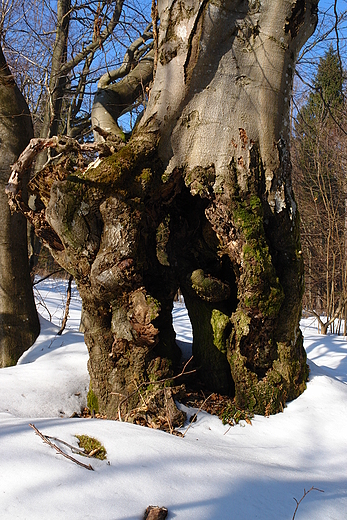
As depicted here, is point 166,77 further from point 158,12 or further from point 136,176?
point 136,176

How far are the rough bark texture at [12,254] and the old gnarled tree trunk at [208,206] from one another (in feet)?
4.52

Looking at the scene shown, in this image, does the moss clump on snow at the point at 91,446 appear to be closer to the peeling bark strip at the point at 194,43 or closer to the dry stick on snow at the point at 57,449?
the dry stick on snow at the point at 57,449

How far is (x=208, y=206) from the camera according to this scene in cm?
292

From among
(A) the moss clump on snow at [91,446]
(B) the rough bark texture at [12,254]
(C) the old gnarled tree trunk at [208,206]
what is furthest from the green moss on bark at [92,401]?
(B) the rough bark texture at [12,254]

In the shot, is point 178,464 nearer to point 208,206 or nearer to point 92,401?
point 92,401

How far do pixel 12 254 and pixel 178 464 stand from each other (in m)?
3.11

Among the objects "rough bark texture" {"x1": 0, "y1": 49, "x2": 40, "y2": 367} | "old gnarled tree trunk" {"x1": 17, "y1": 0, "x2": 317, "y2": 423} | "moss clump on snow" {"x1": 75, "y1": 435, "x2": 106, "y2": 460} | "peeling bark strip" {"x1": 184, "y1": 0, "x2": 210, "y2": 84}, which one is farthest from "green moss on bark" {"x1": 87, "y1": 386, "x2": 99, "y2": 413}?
"peeling bark strip" {"x1": 184, "y1": 0, "x2": 210, "y2": 84}

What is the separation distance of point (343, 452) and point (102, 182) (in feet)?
7.69

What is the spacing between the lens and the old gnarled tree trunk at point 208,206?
2.70 meters

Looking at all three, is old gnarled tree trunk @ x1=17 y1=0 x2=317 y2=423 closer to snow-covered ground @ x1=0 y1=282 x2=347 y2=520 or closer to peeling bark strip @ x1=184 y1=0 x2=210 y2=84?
peeling bark strip @ x1=184 y1=0 x2=210 y2=84

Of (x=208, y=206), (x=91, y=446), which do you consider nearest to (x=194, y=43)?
(x=208, y=206)

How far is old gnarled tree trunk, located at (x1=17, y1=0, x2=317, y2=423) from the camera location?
2699 millimetres

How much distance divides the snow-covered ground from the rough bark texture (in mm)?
1012

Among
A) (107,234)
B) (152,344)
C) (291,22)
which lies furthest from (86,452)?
(291,22)
